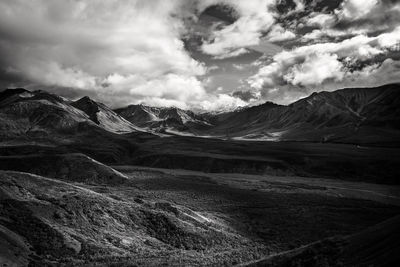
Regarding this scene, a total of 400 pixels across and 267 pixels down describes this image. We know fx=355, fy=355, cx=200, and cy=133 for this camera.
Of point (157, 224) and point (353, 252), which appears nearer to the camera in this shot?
point (353, 252)

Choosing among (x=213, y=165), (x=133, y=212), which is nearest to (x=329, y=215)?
(x=133, y=212)

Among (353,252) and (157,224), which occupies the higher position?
(353,252)

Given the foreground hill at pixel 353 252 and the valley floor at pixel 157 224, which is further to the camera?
the valley floor at pixel 157 224

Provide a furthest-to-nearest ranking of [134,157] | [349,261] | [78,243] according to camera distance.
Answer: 1. [134,157]
2. [78,243]
3. [349,261]

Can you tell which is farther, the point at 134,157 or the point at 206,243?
the point at 134,157

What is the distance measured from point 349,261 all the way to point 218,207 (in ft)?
160

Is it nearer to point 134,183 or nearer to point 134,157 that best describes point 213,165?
point 134,157

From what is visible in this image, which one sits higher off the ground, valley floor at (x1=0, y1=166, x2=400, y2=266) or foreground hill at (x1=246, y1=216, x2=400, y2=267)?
foreground hill at (x1=246, y1=216, x2=400, y2=267)

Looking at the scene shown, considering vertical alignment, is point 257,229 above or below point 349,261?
below

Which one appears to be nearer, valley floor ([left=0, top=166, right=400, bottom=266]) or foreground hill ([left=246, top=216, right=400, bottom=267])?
foreground hill ([left=246, top=216, right=400, bottom=267])

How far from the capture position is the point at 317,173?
14538 centimetres

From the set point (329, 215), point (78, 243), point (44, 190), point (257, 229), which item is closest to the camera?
point (78, 243)

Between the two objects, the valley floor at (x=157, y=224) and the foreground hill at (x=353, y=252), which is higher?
the foreground hill at (x=353, y=252)

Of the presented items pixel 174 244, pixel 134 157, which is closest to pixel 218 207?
pixel 174 244
